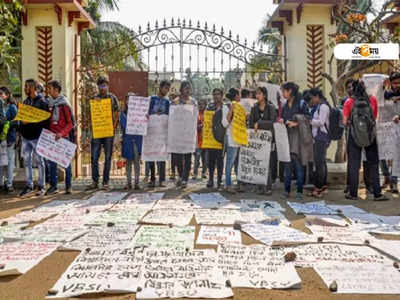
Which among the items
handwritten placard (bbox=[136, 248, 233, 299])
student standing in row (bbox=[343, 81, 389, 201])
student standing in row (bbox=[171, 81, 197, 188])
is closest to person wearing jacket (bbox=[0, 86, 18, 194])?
student standing in row (bbox=[171, 81, 197, 188])

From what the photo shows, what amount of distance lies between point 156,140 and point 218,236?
12.0 feet

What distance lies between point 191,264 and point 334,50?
7030 mm

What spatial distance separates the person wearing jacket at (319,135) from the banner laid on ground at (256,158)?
2.73 feet

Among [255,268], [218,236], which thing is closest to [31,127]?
[218,236]

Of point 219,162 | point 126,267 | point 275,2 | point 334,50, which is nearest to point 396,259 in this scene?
point 126,267

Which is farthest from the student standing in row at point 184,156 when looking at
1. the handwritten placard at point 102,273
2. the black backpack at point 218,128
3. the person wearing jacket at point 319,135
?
the handwritten placard at point 102,273

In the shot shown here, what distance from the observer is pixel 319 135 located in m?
7.20

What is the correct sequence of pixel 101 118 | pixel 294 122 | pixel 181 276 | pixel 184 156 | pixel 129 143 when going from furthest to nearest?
pixel 184 156 < pixel 129 143 < pixel 101 118 < pixel 294 122 < pixel 181 276

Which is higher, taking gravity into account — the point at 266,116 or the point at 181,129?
the point at 266,116

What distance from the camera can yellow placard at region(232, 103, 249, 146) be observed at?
7301 millimetres

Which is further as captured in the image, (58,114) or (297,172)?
(58,114)

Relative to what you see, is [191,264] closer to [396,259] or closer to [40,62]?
[396,259]

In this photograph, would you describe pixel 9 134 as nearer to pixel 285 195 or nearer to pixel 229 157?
pixel 229 157

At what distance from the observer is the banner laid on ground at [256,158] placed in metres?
7.25
